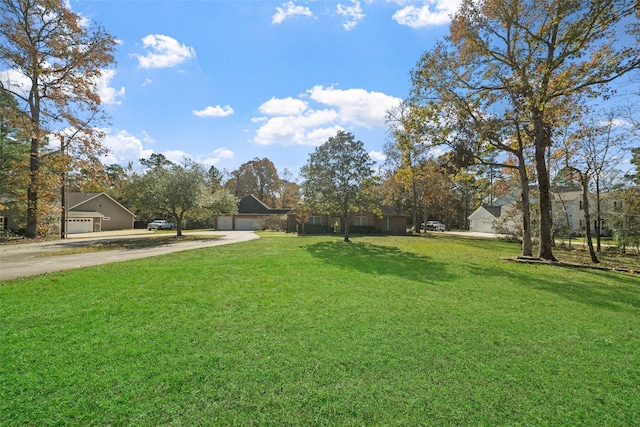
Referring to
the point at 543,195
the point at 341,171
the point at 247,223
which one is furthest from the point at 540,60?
the point at 247,223

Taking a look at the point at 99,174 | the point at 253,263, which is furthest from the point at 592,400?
the point at 99,174

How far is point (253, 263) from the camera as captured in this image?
1088cm

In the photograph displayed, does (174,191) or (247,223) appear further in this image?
(247,223)

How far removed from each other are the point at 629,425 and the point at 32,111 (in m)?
26.6

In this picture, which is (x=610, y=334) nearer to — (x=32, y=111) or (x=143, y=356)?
(x=143, y=356)

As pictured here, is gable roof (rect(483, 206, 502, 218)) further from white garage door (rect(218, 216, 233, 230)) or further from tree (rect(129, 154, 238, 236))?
tree (rect(129, 154, 238, 236))

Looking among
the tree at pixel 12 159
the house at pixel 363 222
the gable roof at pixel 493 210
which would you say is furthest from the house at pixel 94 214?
the gable roof at pixel 493 210

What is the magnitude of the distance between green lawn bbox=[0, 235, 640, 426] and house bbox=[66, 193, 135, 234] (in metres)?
31.9

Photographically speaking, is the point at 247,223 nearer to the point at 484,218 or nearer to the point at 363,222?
the point at 363,222

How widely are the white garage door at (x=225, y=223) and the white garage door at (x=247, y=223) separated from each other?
1074 millimetres

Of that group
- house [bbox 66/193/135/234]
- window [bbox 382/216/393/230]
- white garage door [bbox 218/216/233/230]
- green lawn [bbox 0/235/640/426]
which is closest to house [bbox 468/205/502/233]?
window [bbox 382/216/393/230]

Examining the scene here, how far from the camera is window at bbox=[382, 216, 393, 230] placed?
118 feet

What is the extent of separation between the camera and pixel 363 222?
36.3 metres

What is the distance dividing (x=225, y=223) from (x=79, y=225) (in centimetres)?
1655
